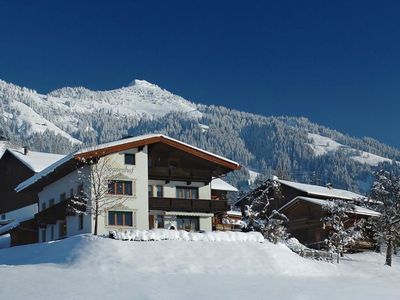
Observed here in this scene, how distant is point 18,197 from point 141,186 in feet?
78.3

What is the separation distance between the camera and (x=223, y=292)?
90.6 feet

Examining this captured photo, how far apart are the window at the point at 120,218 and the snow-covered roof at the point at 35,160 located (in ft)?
66.2

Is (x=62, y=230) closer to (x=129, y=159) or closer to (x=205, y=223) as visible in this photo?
(x=129, y=159)

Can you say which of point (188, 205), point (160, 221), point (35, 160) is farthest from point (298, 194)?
point (35, 160)

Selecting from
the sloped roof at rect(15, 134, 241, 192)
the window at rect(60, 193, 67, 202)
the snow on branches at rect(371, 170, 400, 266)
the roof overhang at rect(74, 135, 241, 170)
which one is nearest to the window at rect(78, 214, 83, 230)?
the sloped roof at rect(15, 134, 241, 192)

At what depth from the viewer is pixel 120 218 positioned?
46.1m

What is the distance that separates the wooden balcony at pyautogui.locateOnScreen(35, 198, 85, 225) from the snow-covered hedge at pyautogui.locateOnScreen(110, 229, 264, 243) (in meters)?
10.7

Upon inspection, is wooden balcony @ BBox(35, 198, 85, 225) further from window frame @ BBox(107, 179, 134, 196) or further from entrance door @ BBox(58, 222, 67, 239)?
window frame @ BBox(107, 179, 134, 196)

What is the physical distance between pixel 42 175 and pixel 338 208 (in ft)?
79.9

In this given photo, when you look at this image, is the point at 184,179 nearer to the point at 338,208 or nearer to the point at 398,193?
the point at 338,208

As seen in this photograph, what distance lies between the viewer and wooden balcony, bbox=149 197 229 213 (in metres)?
48.4

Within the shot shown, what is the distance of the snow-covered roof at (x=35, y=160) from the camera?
64938 mm

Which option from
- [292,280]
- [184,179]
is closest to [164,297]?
[292,280]

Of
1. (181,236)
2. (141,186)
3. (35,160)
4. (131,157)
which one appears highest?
(35,160)
